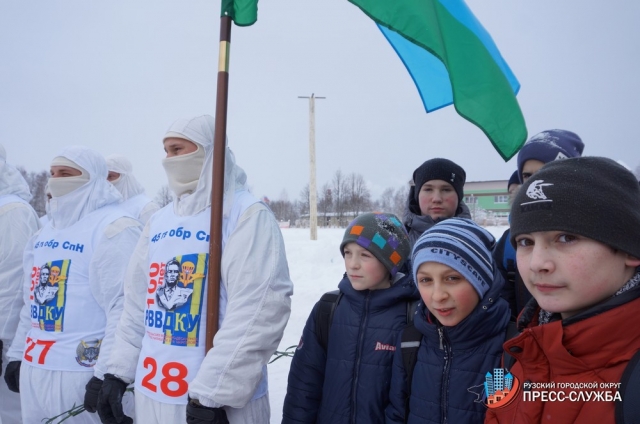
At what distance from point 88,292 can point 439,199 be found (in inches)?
103

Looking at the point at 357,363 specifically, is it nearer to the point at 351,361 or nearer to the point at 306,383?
the point at 351,361

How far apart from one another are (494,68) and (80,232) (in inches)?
123

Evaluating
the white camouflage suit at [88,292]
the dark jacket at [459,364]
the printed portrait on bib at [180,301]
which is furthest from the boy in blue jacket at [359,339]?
the white camouflage suit at [88,292]

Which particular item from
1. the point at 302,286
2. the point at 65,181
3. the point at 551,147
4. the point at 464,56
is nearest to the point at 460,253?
the point at 551,147

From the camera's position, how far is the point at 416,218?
2.94 metres

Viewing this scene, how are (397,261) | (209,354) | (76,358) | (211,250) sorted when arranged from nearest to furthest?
(209,354), (211,250), (397,261), (76,358)

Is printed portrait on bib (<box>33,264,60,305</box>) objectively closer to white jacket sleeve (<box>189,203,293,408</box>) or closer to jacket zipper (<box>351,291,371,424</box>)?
white jacket sleeve (<box>189,203,293,408</box>)

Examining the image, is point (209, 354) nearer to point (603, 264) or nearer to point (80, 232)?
point (603, 264)

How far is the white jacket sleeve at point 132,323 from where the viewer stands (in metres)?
2.44

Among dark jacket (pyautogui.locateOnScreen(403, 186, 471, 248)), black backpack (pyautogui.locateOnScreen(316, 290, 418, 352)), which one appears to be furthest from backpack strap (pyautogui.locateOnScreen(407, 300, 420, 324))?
dark jacket (pyautogui.locateOnScreen(403, 186, 471, 248))

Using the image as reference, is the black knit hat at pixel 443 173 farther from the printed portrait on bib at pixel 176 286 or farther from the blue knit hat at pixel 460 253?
the printed portrait on bib at pixel 176 286

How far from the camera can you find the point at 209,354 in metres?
1.93

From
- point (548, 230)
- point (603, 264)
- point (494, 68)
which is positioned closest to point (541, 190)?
point (548, 230)

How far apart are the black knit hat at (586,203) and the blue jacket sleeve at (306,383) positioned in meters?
1.33
